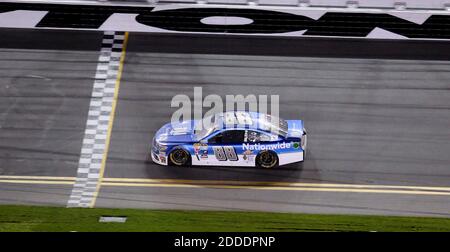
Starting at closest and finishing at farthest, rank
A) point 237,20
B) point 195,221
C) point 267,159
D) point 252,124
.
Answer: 1. point 195,221
2. point 252,124
3. point 267,159
4. point 237,20

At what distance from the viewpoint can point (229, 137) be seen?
25641 millimetres

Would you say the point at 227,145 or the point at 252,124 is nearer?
the point at 227,145

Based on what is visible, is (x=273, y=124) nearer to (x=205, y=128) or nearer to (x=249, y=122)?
(x=249, y=122)

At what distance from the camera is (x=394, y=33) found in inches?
1228

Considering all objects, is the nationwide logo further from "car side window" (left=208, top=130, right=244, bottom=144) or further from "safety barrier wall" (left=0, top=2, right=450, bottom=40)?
"safety barrier wall" (left=0, top=2, right=450, bottom=40)

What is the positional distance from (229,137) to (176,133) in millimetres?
1597

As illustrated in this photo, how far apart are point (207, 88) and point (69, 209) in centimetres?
682

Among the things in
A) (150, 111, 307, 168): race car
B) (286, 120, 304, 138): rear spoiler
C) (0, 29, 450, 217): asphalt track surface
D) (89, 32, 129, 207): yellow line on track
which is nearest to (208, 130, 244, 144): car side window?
(150, 111, 307, 168): race car

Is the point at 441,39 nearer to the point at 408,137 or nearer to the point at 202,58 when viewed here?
the point at 408,137

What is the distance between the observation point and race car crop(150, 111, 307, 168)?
25.6 metres

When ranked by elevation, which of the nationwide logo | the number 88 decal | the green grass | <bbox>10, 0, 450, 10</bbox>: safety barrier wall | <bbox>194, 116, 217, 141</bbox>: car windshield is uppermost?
<bbox>10, 0, 450, 10</bbox>: safety barrier wall

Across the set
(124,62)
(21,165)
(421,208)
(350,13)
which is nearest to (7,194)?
(21,165)

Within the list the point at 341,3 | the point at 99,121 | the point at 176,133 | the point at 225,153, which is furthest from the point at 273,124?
the point at 341,3

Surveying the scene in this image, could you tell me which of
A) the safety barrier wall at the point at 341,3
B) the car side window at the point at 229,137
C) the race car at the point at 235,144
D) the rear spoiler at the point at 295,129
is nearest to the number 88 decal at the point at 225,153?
the race car at the point at 235,144
